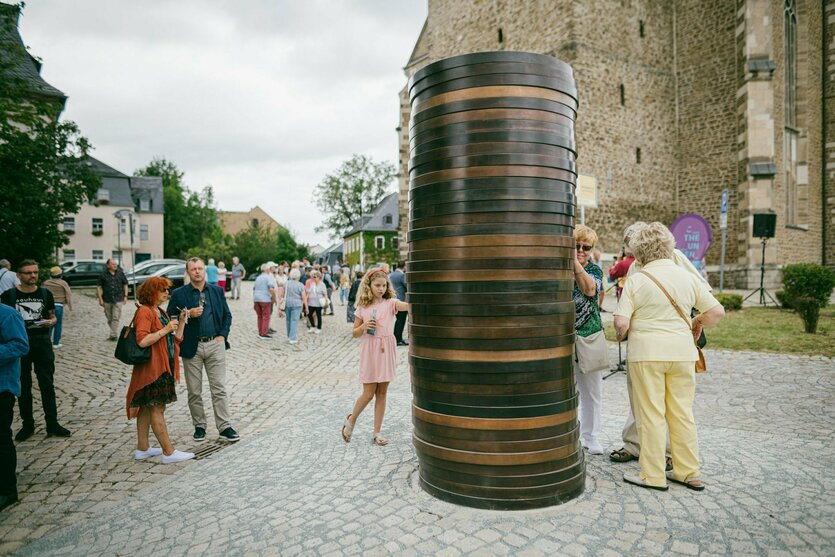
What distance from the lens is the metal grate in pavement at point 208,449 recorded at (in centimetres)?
509

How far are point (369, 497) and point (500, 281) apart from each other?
5.73 feet

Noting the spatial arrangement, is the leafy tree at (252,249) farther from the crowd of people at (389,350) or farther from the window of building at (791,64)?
the crowd of people at (389,350)

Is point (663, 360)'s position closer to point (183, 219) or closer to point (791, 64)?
point (791, 64)

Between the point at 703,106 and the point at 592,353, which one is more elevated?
the point at 703,106

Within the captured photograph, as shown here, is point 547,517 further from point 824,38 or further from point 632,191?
point 824,38

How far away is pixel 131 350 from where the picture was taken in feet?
16.0

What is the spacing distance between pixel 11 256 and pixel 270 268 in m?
9.11

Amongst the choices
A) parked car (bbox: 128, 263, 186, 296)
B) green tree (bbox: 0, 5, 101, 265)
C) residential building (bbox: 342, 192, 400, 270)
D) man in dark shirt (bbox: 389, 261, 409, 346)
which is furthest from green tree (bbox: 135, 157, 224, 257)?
man in dark shirt (bbox: 389, 261, 409, 346)

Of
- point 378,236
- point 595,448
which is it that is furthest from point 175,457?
point 378,236

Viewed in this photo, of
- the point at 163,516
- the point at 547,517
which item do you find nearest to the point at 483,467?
the point at 547,517

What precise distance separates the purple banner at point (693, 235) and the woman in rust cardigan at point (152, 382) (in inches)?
389

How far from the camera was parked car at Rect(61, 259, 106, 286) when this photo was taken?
1104 inches

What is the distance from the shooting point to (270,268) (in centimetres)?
1384

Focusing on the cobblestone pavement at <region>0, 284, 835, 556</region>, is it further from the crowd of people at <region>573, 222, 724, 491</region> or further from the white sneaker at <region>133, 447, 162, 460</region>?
the crowd of people at <region>573, 222, 724, 491</region>
